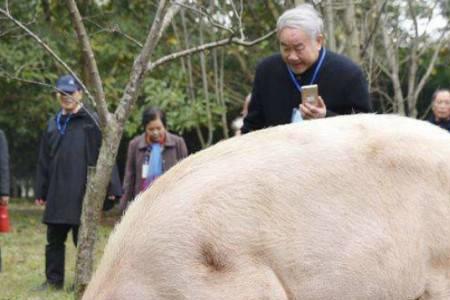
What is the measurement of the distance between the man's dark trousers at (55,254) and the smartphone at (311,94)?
22.1ft

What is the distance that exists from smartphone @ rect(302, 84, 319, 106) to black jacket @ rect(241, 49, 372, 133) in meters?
0.23

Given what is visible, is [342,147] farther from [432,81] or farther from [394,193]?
[432,81]

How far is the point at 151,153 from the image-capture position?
39.7 ft

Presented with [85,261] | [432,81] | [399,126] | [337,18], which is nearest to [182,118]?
[337,18]

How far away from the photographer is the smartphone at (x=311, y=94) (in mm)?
5875

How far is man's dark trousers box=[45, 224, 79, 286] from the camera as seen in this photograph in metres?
12.2

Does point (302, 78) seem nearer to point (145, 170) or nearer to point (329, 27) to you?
point (145, 170)

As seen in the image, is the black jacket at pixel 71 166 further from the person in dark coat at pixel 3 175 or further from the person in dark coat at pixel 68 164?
the person in dark coat at pixel 3 175

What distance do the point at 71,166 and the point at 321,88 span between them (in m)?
6.25

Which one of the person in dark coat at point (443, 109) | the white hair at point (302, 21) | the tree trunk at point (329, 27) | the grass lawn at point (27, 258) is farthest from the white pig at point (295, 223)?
the person in dark coat at point (443, 109)

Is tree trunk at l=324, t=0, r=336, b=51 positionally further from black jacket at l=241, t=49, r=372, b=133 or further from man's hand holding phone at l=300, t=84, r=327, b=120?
man's hand holding phone at l=300, t=84, r=327, b=120

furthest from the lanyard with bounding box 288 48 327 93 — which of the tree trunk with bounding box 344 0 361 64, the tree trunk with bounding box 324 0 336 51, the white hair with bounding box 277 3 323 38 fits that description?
the tree trunk with bounding box 344 0 361 64

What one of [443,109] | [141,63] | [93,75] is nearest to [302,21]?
[141,63]

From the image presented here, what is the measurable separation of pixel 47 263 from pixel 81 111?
176 cm
